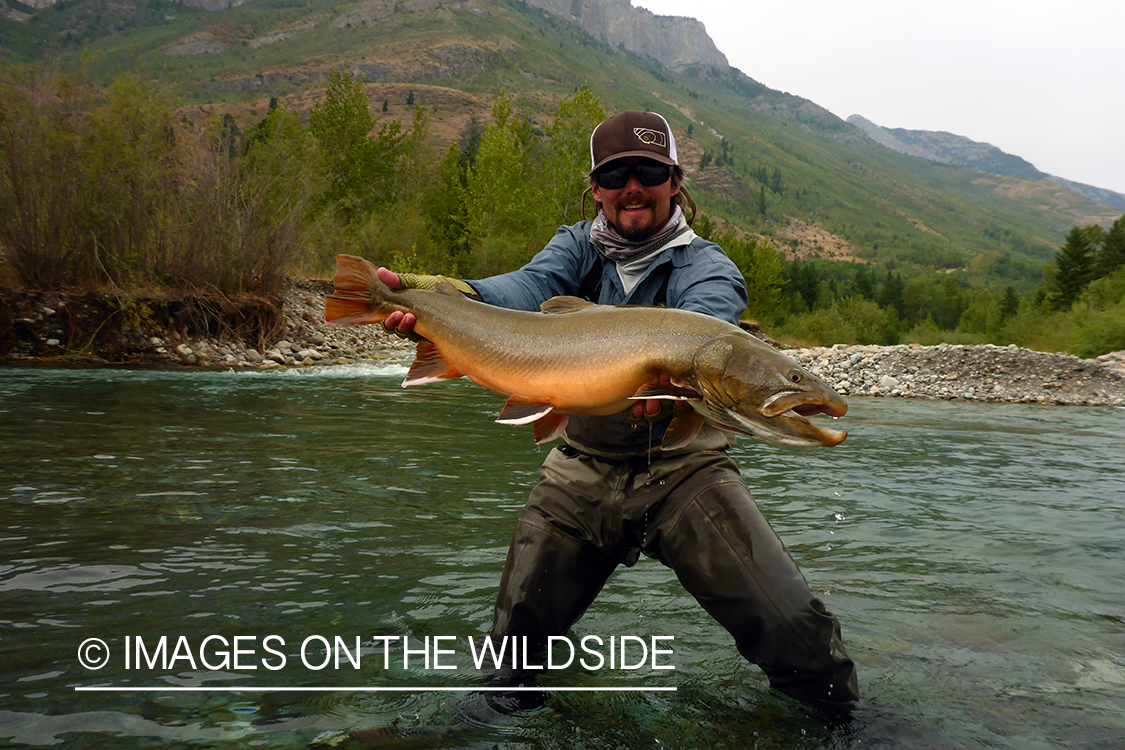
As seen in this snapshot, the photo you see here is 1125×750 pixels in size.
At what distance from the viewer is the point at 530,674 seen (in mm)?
3008

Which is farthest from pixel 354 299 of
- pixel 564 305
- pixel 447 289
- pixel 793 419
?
pixel 793 419

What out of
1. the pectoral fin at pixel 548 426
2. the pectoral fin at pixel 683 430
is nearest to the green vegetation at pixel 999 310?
the pectoral fin at pixel 683 430

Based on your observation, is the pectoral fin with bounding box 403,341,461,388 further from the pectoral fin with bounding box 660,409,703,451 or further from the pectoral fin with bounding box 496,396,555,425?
the pectoral fin with bounding box 660,409,703,451

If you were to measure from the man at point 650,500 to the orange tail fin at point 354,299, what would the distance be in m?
0.11

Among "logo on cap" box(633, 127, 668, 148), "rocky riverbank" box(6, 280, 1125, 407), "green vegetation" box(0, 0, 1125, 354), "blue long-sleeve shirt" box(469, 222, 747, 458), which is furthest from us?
"rocky riverbank" box(6, 280, 1125, 407)

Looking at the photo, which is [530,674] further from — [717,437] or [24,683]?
[24,683]

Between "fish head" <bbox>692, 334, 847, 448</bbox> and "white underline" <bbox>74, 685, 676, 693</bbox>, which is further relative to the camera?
"white underline" <bbox>74, 685, 676, 693</bbox>

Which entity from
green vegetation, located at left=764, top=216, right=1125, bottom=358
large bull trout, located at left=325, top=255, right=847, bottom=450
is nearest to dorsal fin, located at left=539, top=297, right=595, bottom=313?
large bull trout, located at left=325, top=255, right=847, bottom=450

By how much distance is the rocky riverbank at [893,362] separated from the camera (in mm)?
16239

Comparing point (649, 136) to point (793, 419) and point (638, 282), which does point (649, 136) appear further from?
point (793, 419)

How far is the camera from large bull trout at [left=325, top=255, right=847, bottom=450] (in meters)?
2.16

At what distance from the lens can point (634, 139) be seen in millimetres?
3014

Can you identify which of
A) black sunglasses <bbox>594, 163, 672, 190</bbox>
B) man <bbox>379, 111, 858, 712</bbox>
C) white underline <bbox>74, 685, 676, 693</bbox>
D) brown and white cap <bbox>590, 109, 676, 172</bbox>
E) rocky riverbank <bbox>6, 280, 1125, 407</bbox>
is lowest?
rocky riverbank <bbox>6, 280, 1125, 407</bbox>

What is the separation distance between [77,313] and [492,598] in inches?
542
